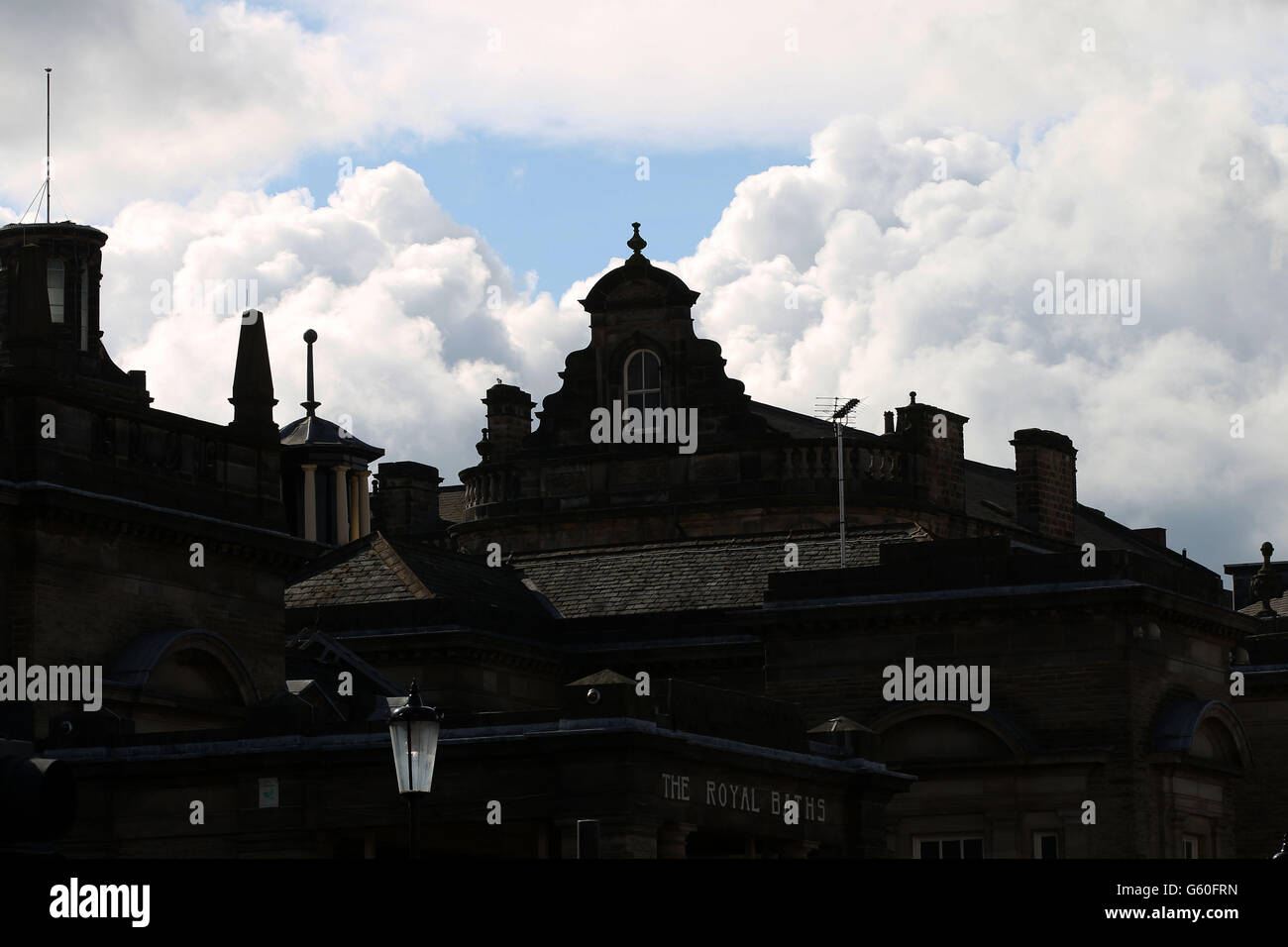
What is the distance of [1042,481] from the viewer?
75.7 metres

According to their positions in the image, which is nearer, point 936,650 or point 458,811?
point 458,811

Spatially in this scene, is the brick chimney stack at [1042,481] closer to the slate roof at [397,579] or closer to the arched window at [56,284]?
the slate roof at [397,579]

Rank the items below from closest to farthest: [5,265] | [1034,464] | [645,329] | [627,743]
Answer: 1. [627,743]
2. [5,265]
3. [645,329]
4. [1034,464]

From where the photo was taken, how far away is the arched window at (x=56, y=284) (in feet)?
191

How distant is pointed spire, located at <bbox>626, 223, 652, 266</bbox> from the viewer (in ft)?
222

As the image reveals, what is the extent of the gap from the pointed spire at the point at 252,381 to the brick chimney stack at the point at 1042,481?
3443 centimetres

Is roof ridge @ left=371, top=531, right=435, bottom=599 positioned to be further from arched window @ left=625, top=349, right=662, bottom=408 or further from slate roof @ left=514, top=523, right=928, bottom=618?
arched window @ left=625, top=349, right=662, bottom=408

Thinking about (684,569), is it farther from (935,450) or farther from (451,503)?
(451,503)

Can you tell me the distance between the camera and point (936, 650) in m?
48.0

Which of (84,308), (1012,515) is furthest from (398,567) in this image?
(1012,515)

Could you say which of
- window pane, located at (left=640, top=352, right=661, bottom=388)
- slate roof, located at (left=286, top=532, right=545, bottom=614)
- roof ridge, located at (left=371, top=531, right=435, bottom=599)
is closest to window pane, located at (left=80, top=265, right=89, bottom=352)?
slate roof, located at (left=286, top=532, right=545, bottom=614)

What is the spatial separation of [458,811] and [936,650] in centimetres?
1462
